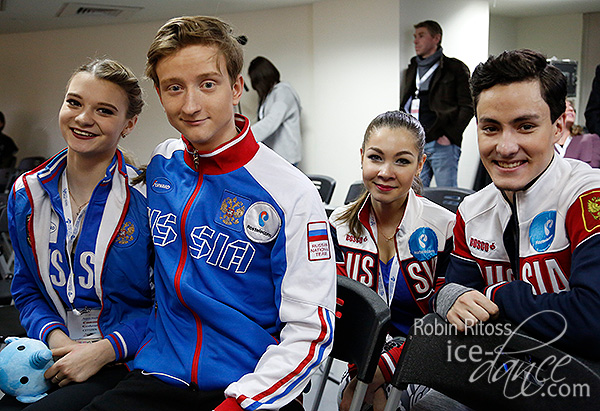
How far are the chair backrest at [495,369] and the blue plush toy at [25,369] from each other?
0.86 metres

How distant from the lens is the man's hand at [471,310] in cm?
112

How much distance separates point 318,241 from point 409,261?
1.94ft

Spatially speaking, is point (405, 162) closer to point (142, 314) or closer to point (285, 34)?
point (142, 314)

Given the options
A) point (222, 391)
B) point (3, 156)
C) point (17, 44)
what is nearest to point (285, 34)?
point (3, 156)

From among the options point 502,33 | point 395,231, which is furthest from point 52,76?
point 395,231

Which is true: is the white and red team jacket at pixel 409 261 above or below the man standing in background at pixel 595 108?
below

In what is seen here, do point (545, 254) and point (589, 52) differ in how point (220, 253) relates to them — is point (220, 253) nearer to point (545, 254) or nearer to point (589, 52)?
point (545, 254)

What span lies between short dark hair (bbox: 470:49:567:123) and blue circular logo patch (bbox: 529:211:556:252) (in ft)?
0.77

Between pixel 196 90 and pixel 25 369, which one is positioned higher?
pixel 196 90

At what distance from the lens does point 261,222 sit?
1.21 metres

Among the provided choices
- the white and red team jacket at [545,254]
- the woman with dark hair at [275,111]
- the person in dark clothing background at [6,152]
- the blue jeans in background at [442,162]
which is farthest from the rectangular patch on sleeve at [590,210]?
the person in dark clothing background at [6,152]

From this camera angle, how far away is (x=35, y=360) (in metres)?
1.31

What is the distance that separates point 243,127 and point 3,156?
7455 millimetres

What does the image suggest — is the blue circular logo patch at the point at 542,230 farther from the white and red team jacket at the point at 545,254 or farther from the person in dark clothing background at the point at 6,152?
the person in dark clothing background at the point at 6,152
